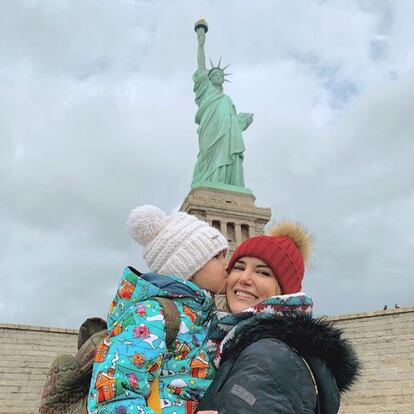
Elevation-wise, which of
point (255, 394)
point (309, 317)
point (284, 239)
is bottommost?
point (255, 394)

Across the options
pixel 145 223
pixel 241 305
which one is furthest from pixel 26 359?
pixel 241 305

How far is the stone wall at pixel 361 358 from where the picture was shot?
10.6 metres

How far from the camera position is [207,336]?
2.32 meters

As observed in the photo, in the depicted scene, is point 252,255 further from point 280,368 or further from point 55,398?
point 55,398

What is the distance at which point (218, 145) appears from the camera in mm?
26844

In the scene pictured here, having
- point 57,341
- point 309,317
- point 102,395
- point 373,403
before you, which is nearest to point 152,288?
point 102,395

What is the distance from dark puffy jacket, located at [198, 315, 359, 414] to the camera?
5.33 ft

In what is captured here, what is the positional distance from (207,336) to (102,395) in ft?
2.05

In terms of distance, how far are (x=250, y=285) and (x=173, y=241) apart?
490 millimetres

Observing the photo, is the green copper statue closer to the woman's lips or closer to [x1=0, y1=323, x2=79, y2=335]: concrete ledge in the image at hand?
[x1=0, y1=323, x2=79, y2=335]: concrete ledge

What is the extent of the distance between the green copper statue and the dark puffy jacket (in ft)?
76.2

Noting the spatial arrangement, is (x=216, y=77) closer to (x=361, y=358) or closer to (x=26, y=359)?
(x=361, y=358)

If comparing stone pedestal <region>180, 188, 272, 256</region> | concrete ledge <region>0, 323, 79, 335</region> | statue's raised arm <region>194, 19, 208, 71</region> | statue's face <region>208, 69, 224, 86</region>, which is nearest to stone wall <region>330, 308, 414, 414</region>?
concrete ledge <region>0, 323, 79, 335</region>

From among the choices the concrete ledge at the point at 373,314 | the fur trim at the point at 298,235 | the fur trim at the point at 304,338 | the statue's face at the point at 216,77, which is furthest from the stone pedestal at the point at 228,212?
the fur trim at the point at 304,338
